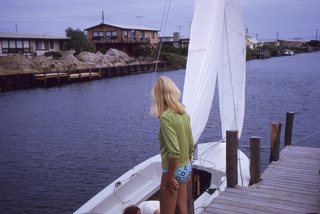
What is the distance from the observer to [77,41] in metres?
69.4

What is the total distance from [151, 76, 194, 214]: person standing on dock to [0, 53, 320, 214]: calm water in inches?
174

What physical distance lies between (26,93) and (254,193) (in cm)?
4128

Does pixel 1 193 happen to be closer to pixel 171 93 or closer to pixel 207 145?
pixel 207 145

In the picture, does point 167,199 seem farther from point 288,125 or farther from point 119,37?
point 119,37

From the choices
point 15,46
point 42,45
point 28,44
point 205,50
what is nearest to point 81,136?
point 205,50

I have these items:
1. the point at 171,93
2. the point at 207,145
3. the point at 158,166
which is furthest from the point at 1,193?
the point at 171,93

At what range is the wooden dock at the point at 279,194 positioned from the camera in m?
6.14

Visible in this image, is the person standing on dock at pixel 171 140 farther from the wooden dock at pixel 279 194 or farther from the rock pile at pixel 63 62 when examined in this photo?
the rock pile at pixel 63 62

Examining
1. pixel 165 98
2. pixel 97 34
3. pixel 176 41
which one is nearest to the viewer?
pixel 165 98

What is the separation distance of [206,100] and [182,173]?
10.2 ft

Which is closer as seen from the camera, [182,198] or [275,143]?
[182,198]

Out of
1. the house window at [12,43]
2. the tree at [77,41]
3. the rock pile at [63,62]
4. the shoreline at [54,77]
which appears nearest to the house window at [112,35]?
the rock pile at [63,62]

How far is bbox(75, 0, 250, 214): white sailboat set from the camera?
732 centimetres

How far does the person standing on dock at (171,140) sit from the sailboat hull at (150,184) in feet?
8.75
